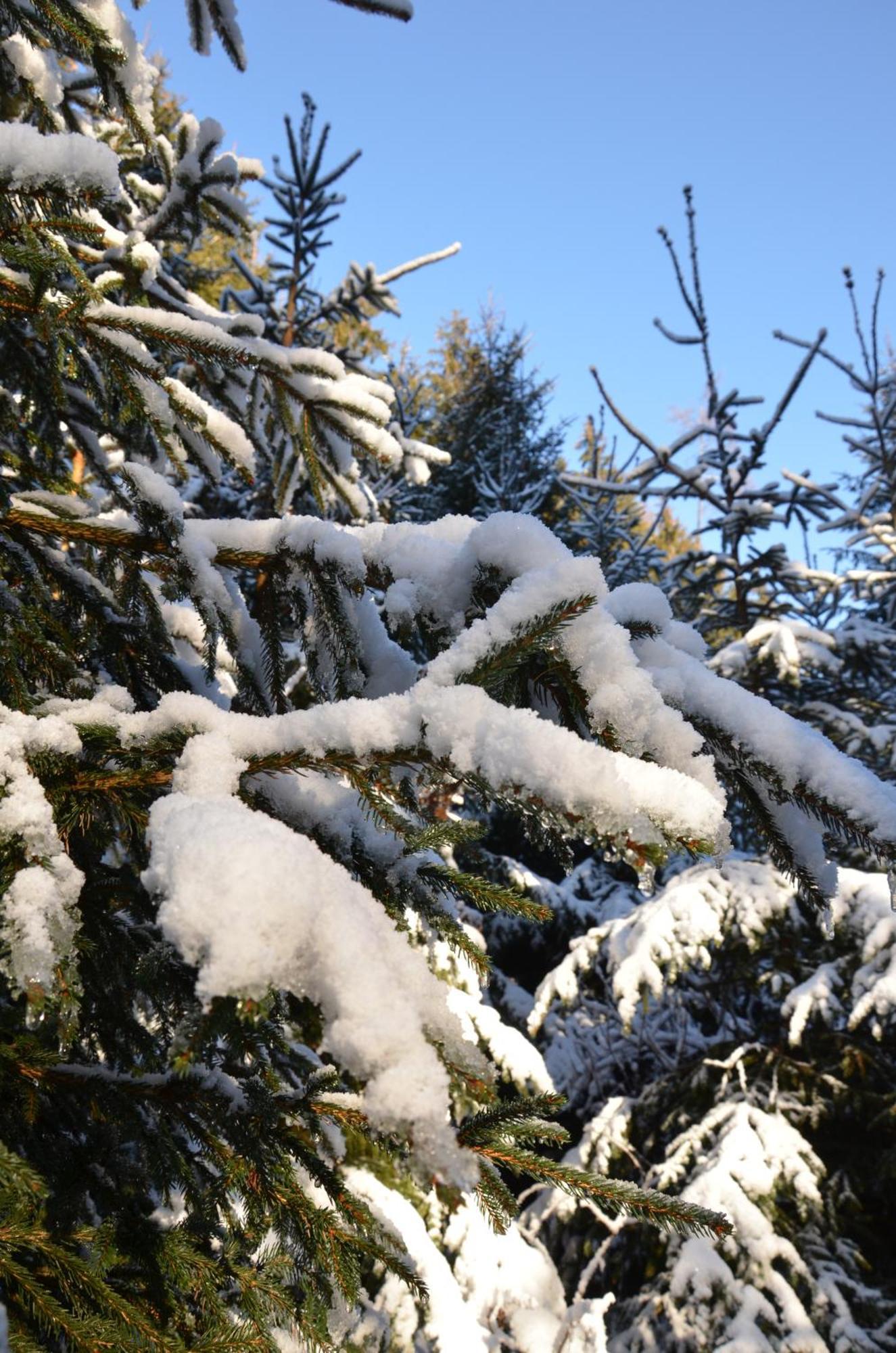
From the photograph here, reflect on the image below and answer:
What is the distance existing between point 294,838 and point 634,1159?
443 cm

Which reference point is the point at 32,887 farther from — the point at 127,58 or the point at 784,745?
the point at 127,58

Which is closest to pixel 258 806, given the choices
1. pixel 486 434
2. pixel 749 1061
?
pixel 749 1061

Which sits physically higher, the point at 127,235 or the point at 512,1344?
the point at 127,235

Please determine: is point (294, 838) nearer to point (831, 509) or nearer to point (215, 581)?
point (215, 581)

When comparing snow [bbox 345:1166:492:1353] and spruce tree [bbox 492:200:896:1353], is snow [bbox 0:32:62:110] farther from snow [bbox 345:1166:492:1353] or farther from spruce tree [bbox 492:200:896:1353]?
snow [bbox 345:1166:492:1353]

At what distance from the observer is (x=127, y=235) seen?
8.28 ft

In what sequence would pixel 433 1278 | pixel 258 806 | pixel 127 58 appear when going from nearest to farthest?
pixel 258 806 < pixel 127 58 < pixel 433 1278

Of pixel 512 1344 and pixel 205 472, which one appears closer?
pixel 205 472

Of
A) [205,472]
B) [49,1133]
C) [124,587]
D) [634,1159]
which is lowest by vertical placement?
[634,1159]

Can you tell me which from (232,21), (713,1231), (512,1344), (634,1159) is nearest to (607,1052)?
(634,1159)

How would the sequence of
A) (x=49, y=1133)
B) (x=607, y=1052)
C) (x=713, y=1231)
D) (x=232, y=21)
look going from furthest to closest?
(x=607, y=1052), (x=232, y=21), (x=49, y=1133), (x=713, y=1231)

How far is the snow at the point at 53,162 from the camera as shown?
1360 mm

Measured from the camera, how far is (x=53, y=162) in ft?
4.47

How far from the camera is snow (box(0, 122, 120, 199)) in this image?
4.46ft
